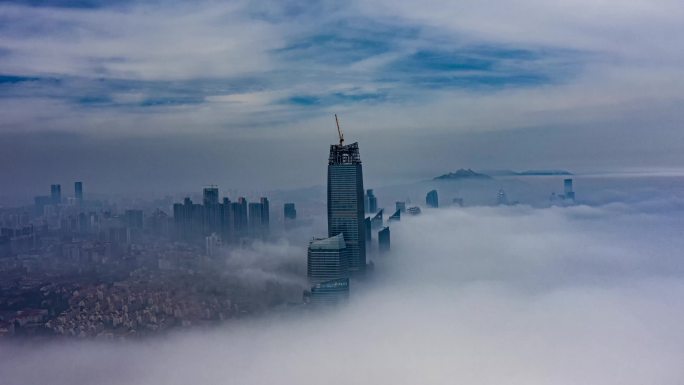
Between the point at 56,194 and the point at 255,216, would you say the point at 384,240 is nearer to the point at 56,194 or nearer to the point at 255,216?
the point at 255,216

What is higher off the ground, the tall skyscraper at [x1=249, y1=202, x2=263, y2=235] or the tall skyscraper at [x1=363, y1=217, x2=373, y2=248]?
the tall skyscraper at [x1=249, y1=202, x2=263, y2=235]

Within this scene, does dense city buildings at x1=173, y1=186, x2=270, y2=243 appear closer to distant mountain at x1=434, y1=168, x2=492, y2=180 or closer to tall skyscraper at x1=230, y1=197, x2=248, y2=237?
tall skyscraper at x1=230, y1=197, x2=248, y2=237

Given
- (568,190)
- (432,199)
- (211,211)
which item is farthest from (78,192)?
(568,190)

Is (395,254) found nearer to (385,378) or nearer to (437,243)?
(437,243)

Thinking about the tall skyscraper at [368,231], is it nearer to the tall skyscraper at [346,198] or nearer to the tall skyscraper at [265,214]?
the tall skyscraper at [346,198]

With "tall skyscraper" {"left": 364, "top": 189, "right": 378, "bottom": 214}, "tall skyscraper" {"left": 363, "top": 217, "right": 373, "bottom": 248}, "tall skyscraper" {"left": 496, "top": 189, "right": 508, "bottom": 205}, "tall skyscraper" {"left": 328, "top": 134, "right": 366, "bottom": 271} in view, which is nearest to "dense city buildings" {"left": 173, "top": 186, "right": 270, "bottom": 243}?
"tall skyscraper" {"left": 328, "top": 134, "right": 366, "bottom": 271}

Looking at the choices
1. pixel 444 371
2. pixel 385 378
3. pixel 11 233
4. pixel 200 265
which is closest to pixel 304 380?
pixel 385 378
